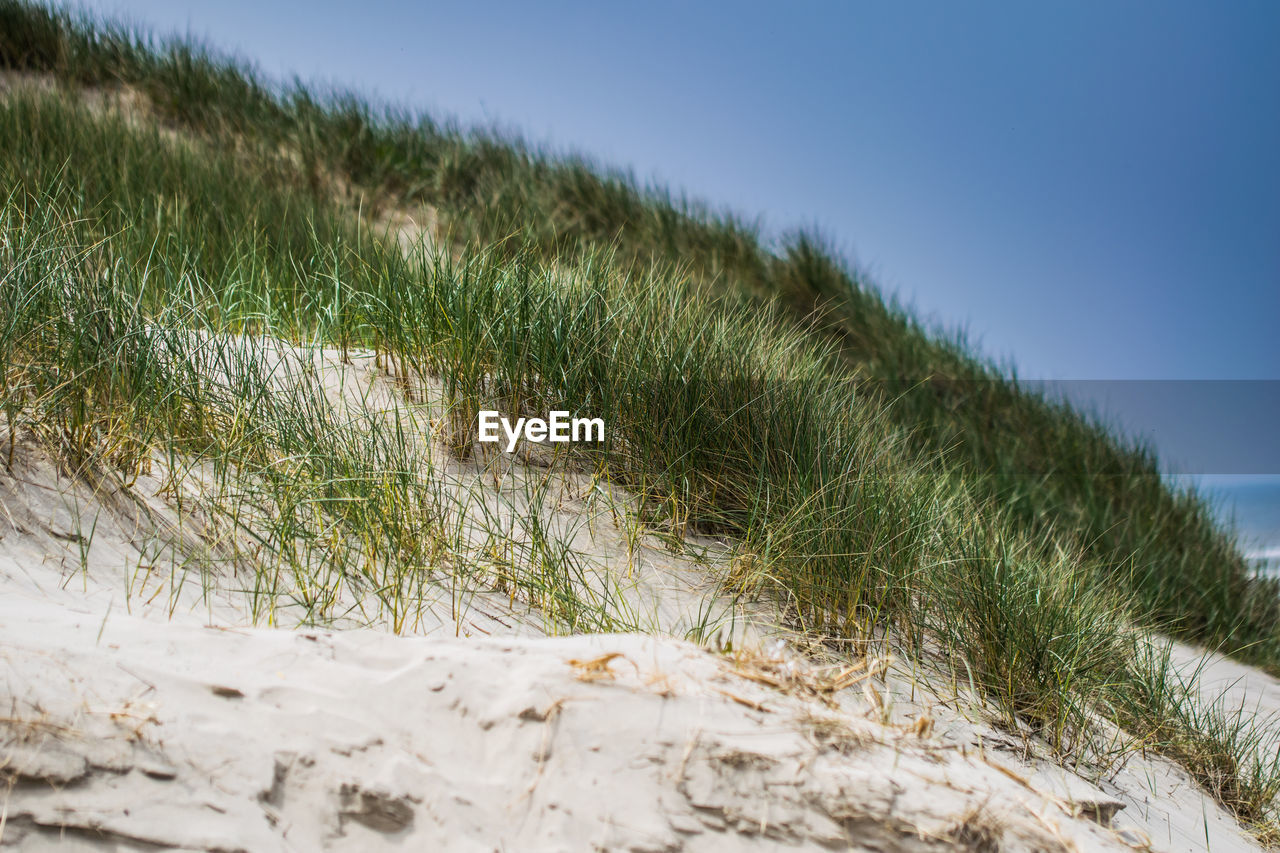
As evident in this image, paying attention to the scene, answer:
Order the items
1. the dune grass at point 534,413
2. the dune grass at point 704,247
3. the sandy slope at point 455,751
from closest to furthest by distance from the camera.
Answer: the sandy slope at point 455,751 < the dune grass at point 534,413 < the dune grass at point 704,247

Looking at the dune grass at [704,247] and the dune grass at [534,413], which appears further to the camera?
the dune grass at [704,247]

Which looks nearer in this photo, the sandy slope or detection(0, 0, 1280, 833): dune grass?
the sandy slope

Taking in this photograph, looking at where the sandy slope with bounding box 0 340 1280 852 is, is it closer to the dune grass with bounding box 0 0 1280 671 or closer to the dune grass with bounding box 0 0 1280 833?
the dune grass with bounding box 0 0 1280 833

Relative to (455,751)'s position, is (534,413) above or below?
above

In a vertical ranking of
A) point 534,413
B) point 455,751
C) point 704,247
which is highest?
point 704,247

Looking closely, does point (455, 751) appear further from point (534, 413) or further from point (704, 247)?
point (704, 247)

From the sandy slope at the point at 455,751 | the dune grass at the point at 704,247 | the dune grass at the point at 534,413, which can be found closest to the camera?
the sandy slope at the point at 455,751

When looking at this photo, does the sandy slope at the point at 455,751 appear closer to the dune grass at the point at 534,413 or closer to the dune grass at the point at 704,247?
the dune grass at the point at 534,413

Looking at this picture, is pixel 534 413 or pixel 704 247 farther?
pixel 704 247

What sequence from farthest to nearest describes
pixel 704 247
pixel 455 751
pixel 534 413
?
pixel 704 247, pixel 534 413, pixel 455 751

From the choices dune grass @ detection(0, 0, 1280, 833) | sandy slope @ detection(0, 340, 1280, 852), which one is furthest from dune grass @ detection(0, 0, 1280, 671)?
sandy slope @ detection(0, 340, 1280, 852)

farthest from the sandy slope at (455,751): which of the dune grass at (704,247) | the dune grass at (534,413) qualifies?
the dune grass at (704,247)

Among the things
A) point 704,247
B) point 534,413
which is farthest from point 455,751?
point 704,247

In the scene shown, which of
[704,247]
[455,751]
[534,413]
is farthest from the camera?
[704,247]
